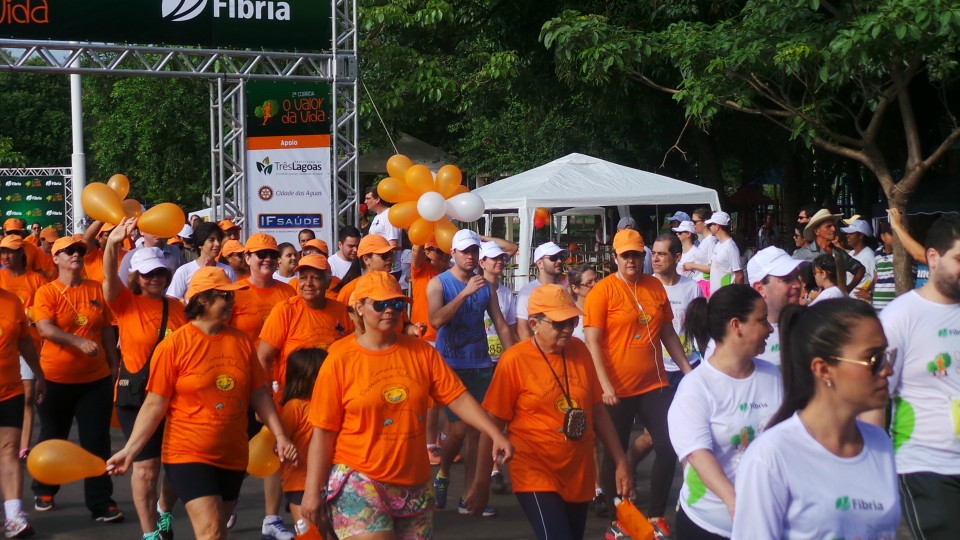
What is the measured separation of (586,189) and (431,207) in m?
7.67

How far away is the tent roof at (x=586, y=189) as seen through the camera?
16719 millimetres

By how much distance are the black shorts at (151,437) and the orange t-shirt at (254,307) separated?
1008 millimetres

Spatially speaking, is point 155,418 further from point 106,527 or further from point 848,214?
point 848,214

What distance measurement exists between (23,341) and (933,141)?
19683 millimetres

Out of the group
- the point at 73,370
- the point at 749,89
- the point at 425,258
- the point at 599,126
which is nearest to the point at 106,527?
the point at 73,370

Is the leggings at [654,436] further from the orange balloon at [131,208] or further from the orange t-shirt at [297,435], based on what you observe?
the orange balloon at [131,208]

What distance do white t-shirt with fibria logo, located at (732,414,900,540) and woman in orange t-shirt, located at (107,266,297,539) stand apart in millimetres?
3301

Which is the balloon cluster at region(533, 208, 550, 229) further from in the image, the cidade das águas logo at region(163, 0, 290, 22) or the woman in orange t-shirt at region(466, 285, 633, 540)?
the woman in orange t-shirt at region(466, 285, 633, 540)

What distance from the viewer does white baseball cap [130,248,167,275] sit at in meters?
7.02

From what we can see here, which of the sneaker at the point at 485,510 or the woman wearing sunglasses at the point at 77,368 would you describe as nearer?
the woman wearing sunglasses at the point at 77,368

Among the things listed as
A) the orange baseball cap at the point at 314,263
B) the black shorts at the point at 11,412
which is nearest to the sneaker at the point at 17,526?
the black shorts at the point at 11,412

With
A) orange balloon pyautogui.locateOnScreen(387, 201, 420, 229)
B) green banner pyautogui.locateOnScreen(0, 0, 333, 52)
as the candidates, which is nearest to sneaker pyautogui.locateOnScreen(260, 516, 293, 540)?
orange balloon pyautogui.locateOnScreen(387, 201, 420, 229)

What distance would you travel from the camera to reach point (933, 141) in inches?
899

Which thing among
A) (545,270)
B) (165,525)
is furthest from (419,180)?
(165,525)
